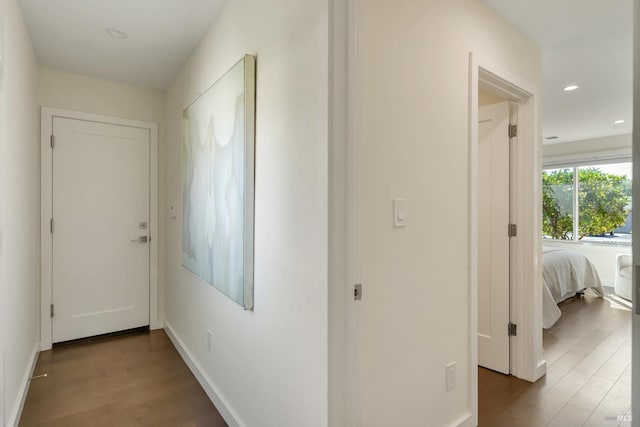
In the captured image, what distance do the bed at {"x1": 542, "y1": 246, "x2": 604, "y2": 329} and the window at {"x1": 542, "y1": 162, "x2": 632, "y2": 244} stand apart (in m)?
1.39

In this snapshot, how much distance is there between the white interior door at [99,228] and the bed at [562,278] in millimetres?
4001

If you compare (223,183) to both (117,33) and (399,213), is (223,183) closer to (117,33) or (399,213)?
(399,213)

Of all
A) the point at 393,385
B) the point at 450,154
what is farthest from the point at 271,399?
the point at 450,154

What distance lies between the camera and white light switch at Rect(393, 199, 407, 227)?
56.9 inches

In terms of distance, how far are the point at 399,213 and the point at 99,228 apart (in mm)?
2878

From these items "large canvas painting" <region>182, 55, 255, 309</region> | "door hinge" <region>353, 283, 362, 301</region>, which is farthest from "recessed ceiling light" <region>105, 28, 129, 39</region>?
"door hinge" <region>353, 283, 362, 301</region>

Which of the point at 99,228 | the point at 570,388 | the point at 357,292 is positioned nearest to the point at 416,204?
the point at 357,292

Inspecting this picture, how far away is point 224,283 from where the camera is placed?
1867 millimetres

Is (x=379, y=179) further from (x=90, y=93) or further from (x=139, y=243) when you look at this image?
(x=90, y=93)

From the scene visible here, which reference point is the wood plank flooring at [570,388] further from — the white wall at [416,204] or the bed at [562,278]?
the white wall at [416,204]

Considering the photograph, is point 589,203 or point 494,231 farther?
point 589,203

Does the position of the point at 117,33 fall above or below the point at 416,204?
above

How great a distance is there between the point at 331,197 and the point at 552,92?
11.2 ft

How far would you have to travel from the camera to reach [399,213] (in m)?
1.46
